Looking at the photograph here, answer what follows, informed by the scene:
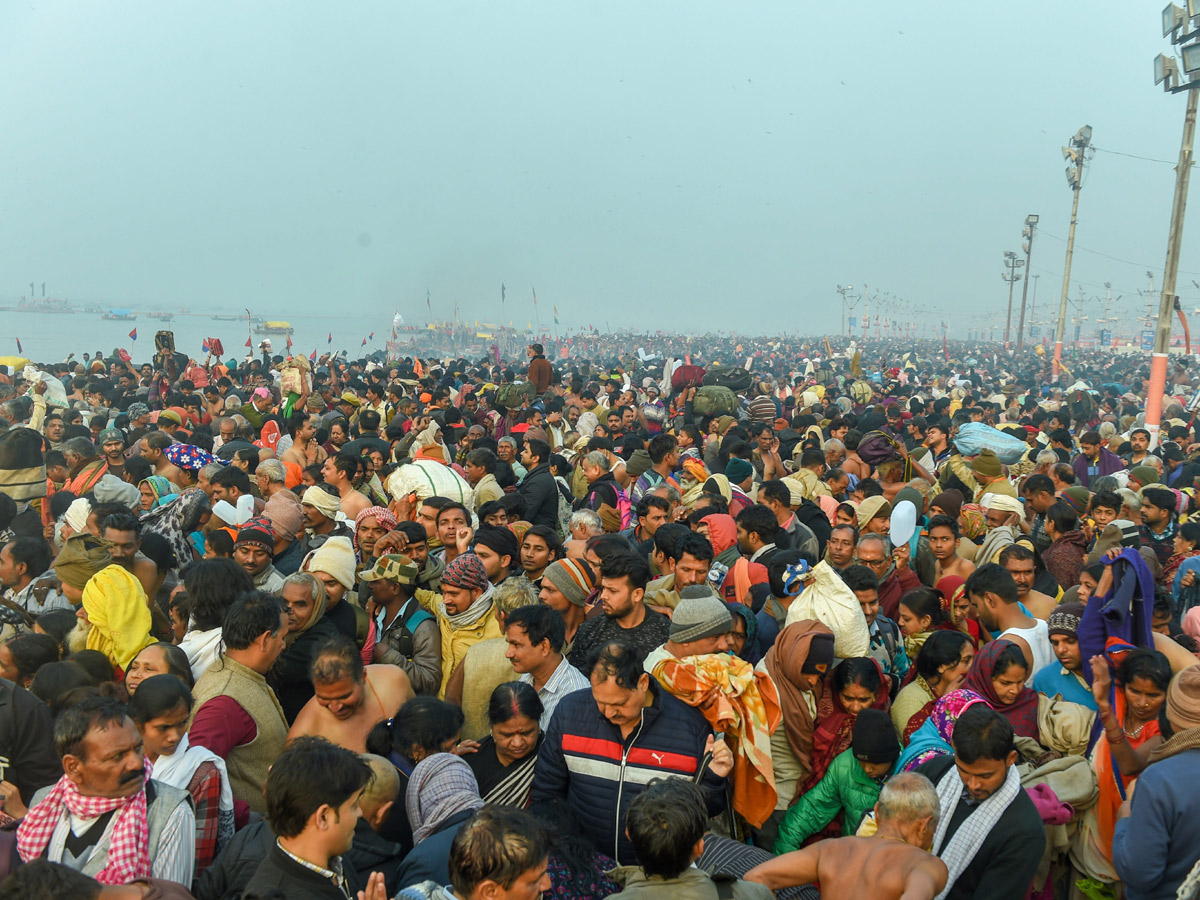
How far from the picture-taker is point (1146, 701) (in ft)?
10.3

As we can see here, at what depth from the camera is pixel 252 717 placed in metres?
3.26

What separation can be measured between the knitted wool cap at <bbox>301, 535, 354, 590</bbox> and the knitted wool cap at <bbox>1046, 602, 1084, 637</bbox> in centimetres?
349

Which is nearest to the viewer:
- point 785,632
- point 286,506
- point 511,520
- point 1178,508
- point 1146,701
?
point 1146,701

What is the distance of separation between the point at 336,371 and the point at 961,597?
50.1 feet

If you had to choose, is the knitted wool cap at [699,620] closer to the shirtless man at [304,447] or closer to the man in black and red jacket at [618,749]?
the man in black and red jacket at [618,749]

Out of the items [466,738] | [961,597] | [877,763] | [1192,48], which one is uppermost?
[1192,48]

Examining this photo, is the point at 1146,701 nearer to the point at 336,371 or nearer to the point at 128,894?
the point at 128,894

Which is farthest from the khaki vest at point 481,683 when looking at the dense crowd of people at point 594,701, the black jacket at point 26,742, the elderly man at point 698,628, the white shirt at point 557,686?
the black jacket at point 26,742

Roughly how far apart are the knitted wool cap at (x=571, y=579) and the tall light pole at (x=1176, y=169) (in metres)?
11.3

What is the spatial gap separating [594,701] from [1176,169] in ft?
51.1

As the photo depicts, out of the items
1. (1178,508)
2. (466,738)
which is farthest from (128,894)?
(1178,508)

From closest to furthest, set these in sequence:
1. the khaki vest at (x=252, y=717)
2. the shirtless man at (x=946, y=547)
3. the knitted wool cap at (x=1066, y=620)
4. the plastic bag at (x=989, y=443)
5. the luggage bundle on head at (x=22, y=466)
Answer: the khaki vest at (x=252, y=717)
the knitted wool cap at (x=1066, y=620)
the shirtless man at (x=946, y=547)
the luggage bundle on head at (x=22, y=466)
the plastic bag at (x=989, y=443)

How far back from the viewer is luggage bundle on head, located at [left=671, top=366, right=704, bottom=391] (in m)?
13.4

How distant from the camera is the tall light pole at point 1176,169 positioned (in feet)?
41.8
